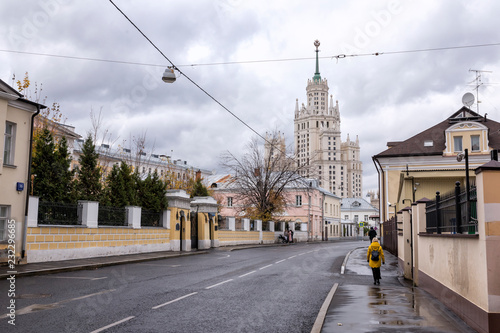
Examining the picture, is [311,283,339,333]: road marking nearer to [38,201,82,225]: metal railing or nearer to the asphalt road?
the asphalt road

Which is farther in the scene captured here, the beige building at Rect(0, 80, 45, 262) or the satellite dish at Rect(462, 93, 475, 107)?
the satellite dish at Rect(462, 93, 475, 107)

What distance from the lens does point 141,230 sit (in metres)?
25.6

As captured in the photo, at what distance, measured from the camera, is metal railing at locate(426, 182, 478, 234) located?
7.64 metres

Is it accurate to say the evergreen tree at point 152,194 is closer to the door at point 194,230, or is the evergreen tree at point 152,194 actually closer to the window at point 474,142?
the door at point 194,230

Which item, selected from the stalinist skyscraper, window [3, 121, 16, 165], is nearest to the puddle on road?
window [3, 121, 16, 165]

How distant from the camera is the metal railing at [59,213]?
18.8m

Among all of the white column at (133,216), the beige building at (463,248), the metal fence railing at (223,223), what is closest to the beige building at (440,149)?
the metal fence railing at (223,223)

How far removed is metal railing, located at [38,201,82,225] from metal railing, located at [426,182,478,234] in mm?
14562

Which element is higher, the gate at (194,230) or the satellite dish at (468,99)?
the satellite dish at (468,99)

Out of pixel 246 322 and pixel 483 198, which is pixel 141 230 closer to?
pixel 246 322

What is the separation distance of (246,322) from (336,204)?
281ft

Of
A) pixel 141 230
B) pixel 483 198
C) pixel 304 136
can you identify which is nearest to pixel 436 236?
pixel 483 198

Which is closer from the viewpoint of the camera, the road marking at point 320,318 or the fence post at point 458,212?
the road marking at point 320,318

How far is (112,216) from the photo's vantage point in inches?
927
